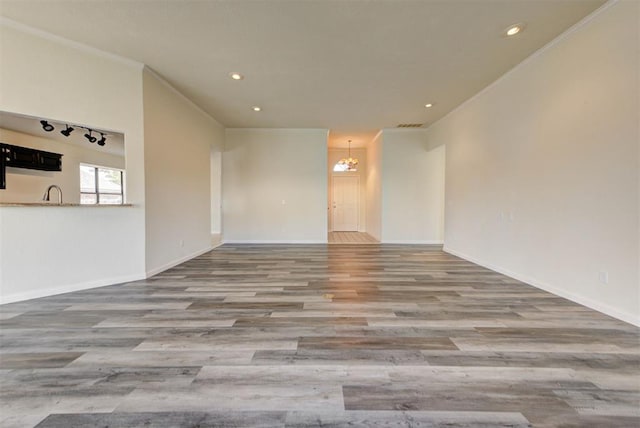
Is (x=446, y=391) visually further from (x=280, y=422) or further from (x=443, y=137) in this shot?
(x=443, y=137)

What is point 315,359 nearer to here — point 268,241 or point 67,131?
point 67,131

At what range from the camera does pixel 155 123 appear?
399cm

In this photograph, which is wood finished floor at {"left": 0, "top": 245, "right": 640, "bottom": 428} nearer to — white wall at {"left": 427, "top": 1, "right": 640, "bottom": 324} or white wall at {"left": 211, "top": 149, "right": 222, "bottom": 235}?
white wall at {"left": 427, "top": 1, "right": 640, "bottom": 324}

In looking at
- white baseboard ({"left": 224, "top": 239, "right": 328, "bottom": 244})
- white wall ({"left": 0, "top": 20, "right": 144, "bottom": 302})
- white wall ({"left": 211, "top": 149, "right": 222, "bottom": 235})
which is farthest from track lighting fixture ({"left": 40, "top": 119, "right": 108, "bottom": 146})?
white baseboard ({"left": 224, "top": 239, "right": 328, "bottom": 244})

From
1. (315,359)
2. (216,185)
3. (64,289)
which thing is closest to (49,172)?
(64,289)

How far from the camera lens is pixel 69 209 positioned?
10.6ft

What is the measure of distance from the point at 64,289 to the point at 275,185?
4797 millimetres

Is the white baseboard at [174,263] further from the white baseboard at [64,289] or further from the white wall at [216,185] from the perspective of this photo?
the white wall at [216,185]

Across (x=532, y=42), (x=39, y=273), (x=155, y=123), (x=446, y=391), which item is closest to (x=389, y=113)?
(x=532, y=42)

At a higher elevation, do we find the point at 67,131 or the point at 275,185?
the point at 67,131

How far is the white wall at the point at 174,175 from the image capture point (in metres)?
3.92

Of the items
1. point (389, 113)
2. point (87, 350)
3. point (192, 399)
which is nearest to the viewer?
point (192, 399)

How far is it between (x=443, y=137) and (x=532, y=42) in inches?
121

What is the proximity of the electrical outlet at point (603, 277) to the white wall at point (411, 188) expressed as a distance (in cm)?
453
